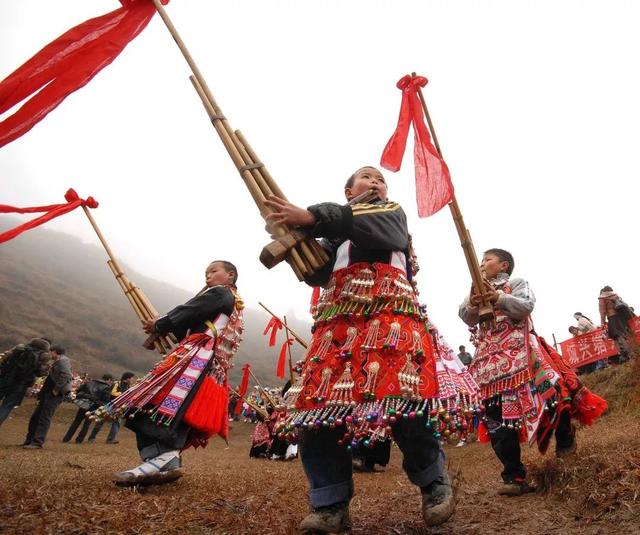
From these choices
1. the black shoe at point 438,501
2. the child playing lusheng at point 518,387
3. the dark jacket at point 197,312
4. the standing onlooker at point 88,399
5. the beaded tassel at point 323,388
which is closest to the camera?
the black shoe at point 438,501

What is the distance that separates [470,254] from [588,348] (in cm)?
927

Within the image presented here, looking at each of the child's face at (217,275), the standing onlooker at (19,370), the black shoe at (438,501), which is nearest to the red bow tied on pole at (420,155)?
the child's face at (217,275)

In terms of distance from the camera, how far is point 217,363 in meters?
3.97

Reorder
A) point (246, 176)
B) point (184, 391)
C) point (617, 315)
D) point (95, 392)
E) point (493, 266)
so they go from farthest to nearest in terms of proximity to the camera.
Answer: point (95, 392)
point (617, 315)
point (493, 266)
point (184, 391)
point (246, 176)

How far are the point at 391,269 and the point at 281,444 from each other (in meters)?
7.50

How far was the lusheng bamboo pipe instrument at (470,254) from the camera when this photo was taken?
350 centimetres

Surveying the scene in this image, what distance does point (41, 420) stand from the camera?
797 centimetres

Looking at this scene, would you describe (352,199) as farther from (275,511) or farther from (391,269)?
(275,511)

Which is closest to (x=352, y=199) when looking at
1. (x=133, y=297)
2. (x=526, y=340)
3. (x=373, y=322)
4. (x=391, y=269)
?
(x=391, y=269)

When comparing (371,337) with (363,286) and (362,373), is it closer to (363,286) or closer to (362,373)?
(362,373)

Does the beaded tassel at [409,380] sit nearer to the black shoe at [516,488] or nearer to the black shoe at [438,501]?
the black shoe at [438,501]

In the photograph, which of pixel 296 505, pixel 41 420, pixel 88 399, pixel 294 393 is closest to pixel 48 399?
pixel 41 420

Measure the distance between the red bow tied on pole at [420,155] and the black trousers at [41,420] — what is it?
7.58 m

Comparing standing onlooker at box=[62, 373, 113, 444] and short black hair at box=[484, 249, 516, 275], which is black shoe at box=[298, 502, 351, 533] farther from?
standing onlooker at box=[62, 373, 113, 444]
